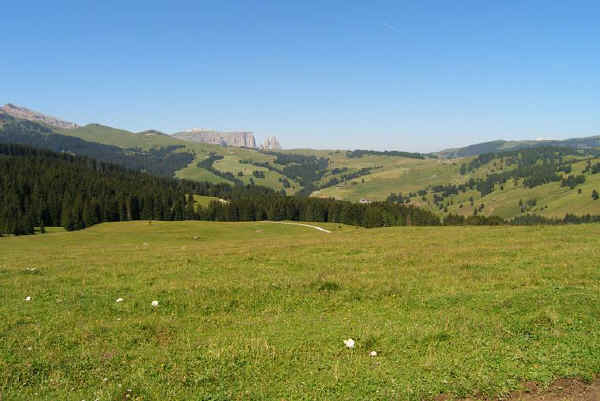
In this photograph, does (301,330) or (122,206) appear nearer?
(301,330)

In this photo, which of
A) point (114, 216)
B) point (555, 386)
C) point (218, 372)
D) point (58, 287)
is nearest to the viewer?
point (555, 386)

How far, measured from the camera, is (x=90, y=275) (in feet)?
70.4

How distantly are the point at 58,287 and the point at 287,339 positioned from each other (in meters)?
13.7

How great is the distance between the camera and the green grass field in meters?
9.06

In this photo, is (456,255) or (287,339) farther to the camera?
(456,255)

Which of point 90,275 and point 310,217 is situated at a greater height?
point 90,275

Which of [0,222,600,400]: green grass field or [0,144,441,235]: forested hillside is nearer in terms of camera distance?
[0,222,600,400]: green grass field

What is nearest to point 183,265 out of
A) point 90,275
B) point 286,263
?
point 90,275

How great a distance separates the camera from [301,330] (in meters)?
12.2

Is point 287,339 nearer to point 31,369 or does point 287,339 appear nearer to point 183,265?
point 31,369

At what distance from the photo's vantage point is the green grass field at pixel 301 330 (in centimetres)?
906

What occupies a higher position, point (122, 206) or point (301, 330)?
point (301, 330)

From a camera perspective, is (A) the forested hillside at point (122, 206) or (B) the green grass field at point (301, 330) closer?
(B) the green grass field at point (301, 330)

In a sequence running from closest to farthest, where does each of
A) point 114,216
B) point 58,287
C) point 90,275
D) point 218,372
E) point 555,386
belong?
point 555,386
point 218,372
point 58,287
point 90,275
point 114,216
